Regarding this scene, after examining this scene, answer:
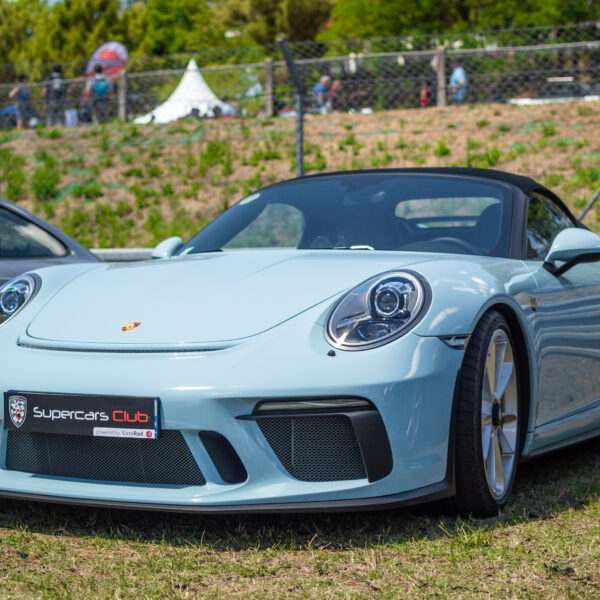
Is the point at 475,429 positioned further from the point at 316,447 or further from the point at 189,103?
the point at 189,103

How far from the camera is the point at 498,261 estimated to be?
11.9 ft

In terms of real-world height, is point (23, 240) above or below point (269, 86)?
below

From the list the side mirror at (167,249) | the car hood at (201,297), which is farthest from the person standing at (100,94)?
the car hood at (201,297)

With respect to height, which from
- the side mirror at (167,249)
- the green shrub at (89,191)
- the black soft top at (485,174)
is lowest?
the green shrub at (89,191)

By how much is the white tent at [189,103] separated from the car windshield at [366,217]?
1120 centimetres

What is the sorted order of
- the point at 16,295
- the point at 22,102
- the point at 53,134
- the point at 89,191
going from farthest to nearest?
the point at 53,134 < the point at 22,102 < the point at 89,191 < the point at 16,295

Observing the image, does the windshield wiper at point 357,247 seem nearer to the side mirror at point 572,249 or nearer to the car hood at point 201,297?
the car hood at point 201,297

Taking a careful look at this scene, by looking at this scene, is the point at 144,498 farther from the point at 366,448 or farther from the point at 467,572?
the point at 467,572

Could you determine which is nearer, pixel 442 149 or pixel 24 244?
pixel 24 244

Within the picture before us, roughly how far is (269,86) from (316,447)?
1530cm

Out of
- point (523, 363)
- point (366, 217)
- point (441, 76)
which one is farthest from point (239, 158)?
point (523, 363)

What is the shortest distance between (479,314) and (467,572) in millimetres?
842

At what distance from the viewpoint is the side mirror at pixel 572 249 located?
3.88 meters

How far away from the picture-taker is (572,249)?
3867 mm
